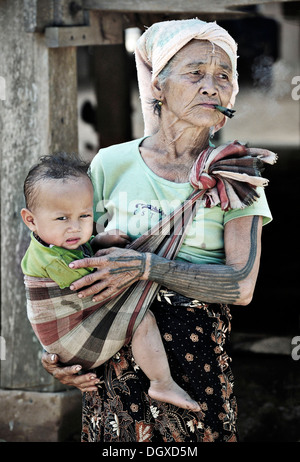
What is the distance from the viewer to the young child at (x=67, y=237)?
253 cm

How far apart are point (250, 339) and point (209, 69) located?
341 cm

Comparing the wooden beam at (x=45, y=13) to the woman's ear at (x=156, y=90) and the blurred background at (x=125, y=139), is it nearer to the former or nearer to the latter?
the blurred background at (x=125, y=139)

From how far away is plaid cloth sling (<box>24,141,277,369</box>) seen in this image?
257 centimetres

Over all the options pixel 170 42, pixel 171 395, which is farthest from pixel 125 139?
pixel 171 395

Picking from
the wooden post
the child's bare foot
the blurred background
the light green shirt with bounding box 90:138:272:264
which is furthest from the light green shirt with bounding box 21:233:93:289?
the wooden post

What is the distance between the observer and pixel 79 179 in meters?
2.56

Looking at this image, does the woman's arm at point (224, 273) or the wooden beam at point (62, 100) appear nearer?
the woman's arm at point (224, 273)

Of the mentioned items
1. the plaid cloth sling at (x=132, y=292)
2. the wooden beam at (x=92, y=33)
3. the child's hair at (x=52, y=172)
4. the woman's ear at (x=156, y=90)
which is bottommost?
the plaid cloth sling at (x=132, y=292)

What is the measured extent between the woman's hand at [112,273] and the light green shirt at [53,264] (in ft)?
0.11

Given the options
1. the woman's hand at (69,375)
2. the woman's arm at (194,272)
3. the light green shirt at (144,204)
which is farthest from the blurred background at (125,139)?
the woman's hand at (69,375)

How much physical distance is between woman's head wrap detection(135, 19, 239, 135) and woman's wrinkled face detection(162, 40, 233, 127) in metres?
0.03

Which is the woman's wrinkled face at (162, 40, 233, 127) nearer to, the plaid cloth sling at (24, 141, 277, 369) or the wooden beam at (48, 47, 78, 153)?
the plaid cloth sling at (24, 141, 277, 369)

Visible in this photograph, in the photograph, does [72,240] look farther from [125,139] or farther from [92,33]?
[125,139]

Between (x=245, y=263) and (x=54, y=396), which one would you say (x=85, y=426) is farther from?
(x=54, y=396)
